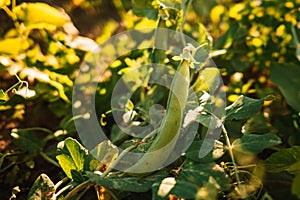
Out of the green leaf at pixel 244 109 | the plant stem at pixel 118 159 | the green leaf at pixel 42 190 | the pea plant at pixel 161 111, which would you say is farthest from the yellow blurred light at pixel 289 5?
the green leaf at pixel 42 190

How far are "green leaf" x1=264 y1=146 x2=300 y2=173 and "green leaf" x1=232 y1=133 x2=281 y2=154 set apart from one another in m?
0.06

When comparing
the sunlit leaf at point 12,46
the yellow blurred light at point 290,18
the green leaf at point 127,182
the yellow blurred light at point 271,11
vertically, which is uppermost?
the yellow blurred light at point 271,11

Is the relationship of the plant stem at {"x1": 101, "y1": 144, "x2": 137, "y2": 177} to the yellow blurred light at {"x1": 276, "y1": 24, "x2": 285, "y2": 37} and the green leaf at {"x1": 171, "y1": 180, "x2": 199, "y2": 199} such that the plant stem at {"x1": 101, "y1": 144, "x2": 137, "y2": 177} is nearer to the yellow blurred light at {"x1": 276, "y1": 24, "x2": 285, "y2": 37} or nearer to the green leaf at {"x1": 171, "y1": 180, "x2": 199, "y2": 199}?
the green leaf at {"x1": 171, "y1": 180, "x2": 199, "y2": 199}

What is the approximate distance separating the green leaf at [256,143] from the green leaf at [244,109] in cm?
5

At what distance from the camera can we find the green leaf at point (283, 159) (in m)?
0.68

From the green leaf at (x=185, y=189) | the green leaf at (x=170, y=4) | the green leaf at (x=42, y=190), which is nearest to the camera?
the green leaf at (x=185, y=189)

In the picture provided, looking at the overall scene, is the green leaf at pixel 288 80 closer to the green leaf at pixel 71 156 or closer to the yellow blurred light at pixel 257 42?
the yellow blurred light at pixel 257 42

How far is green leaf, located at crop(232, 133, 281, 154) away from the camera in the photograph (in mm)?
620

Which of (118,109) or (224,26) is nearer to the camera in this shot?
(118,109)

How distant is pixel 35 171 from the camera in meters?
0.93

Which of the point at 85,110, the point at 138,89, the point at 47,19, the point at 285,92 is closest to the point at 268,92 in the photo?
the point at 285,92

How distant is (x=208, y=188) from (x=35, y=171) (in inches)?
18.3

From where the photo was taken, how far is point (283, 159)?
69 cm

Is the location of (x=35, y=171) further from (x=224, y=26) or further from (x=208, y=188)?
(x=224, y=26)
